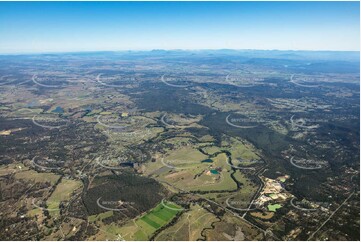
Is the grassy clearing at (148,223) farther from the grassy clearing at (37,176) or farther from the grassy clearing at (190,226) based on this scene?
the grassy clearing at (37,176)

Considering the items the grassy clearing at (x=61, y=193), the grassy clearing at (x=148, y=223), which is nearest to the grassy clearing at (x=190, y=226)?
the grassy clearing at (x=148, y=223)

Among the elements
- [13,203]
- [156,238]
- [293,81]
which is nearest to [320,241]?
[156,238]

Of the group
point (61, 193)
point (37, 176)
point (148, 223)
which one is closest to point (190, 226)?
point (148, 223)

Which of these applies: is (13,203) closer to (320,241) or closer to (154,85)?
(320,241)

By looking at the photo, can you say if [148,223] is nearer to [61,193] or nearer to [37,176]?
[61,193]

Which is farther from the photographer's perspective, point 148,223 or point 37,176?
point 37,176

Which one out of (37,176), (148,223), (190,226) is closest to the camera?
(190,226)

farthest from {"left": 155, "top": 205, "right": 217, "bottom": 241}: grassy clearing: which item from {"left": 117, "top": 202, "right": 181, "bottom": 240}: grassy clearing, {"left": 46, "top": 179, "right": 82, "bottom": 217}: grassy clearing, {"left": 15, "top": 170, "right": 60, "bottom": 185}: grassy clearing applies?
{"left": 15, "top": 170, "right": 60, "bottom": 185}: grassy clearing

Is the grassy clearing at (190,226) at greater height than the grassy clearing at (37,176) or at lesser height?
greater

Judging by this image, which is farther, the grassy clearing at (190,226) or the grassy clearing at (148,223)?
the grassy clearing at (148,223)

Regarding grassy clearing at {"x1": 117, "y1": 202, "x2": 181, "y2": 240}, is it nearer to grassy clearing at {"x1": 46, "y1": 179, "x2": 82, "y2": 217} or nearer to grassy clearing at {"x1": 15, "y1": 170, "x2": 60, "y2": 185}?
grassy clearing at {"x1": 46, "y1": 179, "x2": 82, "y2": 217}

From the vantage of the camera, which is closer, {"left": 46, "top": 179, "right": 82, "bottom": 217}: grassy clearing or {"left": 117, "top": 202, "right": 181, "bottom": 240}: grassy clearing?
{"left": 117, "top": 202, "right": 181, "bottom": 240}: grassy clearing

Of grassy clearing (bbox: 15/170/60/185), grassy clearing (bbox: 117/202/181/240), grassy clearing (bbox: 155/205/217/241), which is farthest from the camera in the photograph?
grassy clearing (bbox: 15/170/60/185)
